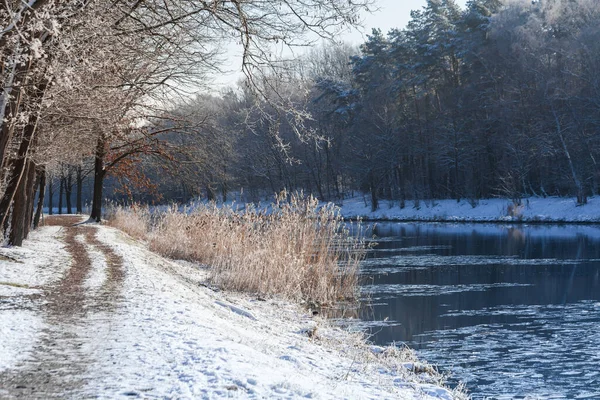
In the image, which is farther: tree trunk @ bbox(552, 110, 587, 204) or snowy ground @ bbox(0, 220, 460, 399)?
tree trunk @ bbox(552, 110, 587, 204)

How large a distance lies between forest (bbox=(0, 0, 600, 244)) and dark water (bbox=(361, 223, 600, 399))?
351 centimetres

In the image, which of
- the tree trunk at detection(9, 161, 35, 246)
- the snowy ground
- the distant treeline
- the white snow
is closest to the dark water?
the snowy ground

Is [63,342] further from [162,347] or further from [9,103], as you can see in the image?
[9,103]

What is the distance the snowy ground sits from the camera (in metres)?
4.28

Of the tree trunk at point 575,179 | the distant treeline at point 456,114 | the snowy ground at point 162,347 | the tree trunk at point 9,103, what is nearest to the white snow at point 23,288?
the snowy ground at point 162,347

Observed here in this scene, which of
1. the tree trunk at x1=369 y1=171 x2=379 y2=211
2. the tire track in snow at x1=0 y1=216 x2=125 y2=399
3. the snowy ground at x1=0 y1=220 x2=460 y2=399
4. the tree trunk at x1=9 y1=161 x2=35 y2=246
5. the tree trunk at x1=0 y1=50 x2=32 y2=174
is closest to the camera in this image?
the tire track in snow at x1=0 y1=216 x2=125 y2=399

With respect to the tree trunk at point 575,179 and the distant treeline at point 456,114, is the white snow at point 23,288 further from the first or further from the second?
the tree trunk at point 575,179

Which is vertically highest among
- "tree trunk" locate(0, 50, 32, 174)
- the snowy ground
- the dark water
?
"tree trunk" locate(0, 50, 32, 174)

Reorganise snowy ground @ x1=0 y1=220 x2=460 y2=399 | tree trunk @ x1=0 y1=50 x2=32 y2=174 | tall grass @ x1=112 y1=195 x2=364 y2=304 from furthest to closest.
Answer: tall grass @ x1=112 y1=195 x2=364 y2=304 < tree trunk @ x1=0 y1=50 x2=32 y2=174 < snowy ground @ x1=0 y1=220 x2=460 y2=399

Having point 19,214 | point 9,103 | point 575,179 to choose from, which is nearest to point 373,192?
point 575,179

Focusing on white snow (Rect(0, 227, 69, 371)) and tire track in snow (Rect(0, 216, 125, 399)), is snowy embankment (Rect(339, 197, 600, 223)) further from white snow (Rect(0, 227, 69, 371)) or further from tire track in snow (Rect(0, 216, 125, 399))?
tire track in snow (Rect(0, 216, 125, 399))

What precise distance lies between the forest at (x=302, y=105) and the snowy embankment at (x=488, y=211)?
938 millimetres

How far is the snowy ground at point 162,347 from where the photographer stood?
4.28m

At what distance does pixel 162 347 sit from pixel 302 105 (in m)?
5.26
